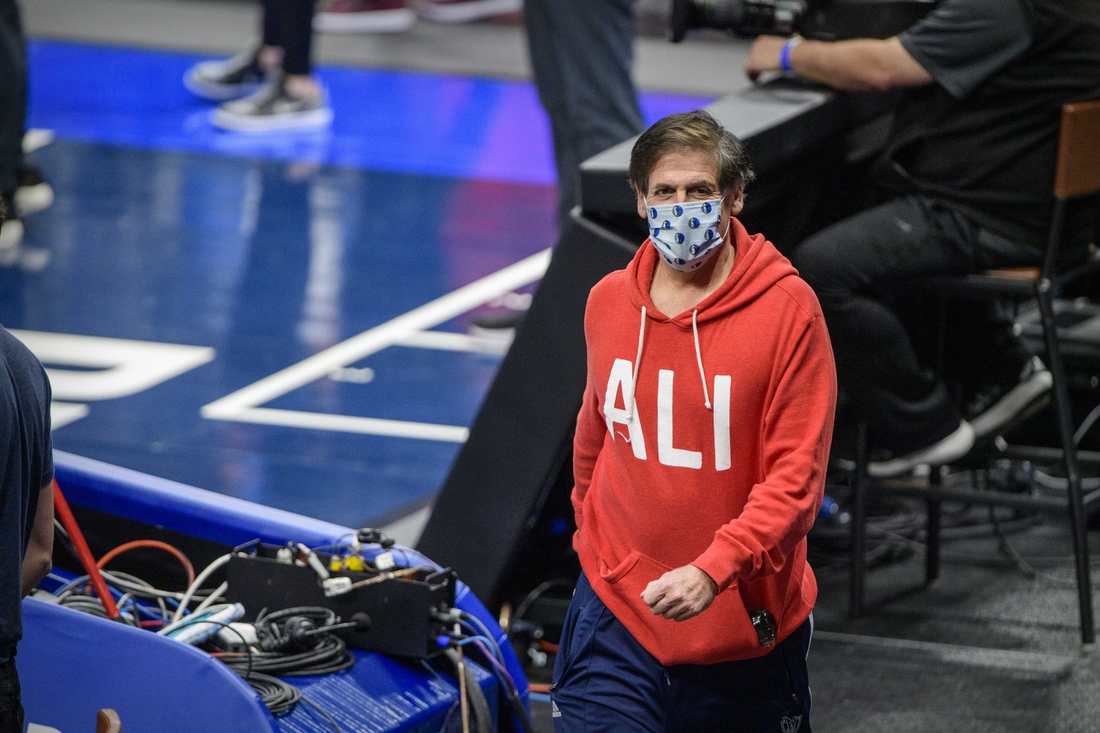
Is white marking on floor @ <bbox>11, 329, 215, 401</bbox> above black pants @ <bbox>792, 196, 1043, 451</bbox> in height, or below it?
below

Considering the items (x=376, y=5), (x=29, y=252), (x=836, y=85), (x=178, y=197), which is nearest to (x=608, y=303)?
(x=836, y=85)

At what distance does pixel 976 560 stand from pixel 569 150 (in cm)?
211

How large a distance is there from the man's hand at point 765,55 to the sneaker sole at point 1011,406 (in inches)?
43.7

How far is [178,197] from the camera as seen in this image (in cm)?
814

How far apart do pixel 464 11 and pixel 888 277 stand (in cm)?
1062

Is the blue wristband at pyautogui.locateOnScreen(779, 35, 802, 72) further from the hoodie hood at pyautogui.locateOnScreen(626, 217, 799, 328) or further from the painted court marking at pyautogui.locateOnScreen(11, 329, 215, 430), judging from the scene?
the painted court marking at pyautogui.locateOnScreen(11, 329, 215, 430)

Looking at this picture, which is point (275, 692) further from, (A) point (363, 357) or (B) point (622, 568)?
(A) point (363, 357)

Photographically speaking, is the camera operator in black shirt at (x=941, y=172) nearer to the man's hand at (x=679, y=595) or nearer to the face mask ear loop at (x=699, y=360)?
the face mask ear loop at (x=699, y=360)

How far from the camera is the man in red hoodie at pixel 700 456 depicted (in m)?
2.06

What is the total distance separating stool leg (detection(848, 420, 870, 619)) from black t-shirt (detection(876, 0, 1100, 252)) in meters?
0.64

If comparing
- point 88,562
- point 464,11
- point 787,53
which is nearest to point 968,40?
point 787,53

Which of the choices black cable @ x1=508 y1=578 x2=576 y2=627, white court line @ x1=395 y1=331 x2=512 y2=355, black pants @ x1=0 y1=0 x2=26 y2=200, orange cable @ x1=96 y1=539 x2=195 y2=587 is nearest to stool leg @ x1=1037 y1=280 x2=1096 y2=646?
black cable @ x1=508 y1=578 x2=576 y2=627

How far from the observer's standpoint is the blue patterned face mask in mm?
2070

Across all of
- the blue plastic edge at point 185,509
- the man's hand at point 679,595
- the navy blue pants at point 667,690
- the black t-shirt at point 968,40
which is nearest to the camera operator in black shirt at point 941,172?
the black t-shirt at point 968,40
